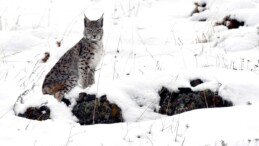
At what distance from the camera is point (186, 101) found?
23.0 feet

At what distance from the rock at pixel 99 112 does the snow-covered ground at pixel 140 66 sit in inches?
3.2

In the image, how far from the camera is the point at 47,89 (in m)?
8.08

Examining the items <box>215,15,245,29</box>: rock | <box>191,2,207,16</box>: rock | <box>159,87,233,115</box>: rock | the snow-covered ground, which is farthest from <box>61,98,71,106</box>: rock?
<box>191,2,207,16</box>: rock

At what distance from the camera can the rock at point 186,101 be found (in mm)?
6961

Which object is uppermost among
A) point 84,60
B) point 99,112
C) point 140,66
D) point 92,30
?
point 92,30

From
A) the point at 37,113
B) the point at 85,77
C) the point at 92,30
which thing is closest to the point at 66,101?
the point at 37,113

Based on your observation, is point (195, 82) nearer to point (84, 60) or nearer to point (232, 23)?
point (84, 60)

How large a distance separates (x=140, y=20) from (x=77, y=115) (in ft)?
18.2

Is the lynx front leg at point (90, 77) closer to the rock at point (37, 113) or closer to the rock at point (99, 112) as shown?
the rock at point (99, 112)

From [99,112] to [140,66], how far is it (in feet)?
8.95

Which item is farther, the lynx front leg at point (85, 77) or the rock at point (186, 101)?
the lynx front leg at point (85, 77)

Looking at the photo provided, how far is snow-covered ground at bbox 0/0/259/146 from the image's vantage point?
19.5ft

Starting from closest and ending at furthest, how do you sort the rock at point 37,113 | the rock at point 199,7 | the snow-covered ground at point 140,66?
the snow-covered ground at point 140,66, the rock at point 37,113, the rock at point 199,7

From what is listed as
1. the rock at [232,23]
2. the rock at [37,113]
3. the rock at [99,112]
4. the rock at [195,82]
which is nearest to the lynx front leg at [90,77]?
the rock at [99,112]
